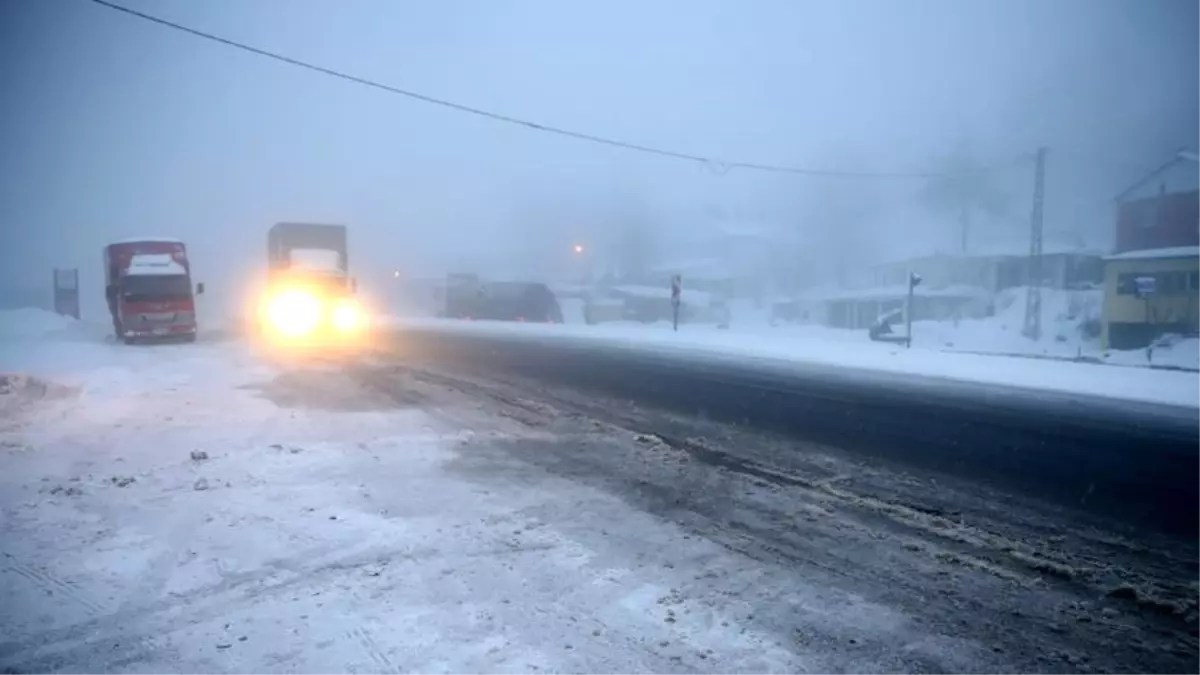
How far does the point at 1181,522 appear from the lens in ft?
16.8

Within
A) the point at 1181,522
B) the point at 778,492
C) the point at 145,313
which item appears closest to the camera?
the point at 1181,522

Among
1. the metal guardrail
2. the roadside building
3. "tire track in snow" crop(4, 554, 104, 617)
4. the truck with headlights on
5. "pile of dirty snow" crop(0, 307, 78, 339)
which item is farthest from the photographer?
the roadside building

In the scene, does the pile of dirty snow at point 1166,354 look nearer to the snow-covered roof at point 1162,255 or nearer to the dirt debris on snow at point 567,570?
the snow-covered roof at point 1162,255

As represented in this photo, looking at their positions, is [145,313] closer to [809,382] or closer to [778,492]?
[809,382]

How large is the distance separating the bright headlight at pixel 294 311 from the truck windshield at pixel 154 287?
9.80 feet

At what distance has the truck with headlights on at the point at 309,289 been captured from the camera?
2470 centimetres

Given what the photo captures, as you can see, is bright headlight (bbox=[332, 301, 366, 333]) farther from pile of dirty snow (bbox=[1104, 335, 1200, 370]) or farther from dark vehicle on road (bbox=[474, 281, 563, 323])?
pile of dirty snow (bbox=[1104, 335, 1200, 370])

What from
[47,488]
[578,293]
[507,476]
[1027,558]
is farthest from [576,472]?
[578,293]

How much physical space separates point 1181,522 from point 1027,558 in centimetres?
200

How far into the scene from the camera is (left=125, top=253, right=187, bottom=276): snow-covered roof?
74.1 ft

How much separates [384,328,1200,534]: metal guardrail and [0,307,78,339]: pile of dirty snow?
2140cm

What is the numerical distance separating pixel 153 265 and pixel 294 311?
196 inches

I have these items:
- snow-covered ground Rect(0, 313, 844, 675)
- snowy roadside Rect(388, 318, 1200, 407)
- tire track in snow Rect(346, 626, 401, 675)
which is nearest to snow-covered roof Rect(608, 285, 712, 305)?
snowy roadside Rect(388, 318, 1200, 407)

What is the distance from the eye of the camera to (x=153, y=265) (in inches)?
904
